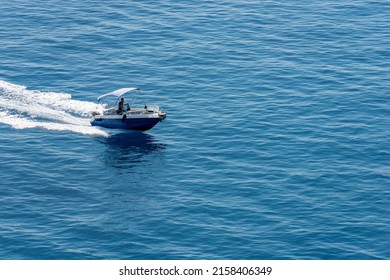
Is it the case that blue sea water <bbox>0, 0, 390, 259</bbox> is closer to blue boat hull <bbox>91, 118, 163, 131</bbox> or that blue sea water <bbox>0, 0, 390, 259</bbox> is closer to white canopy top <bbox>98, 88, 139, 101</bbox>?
blue boat hull <bbox>91, 118, 163, 131</bbox>

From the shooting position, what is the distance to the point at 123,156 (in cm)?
10881

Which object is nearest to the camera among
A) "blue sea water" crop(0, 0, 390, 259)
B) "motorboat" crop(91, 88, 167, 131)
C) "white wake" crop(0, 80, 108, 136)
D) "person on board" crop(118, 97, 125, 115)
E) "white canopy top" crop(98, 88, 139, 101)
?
"blue sea water" crop(0, 0, 390, 259)

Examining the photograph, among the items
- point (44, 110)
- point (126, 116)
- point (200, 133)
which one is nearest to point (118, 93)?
point (126, 116)

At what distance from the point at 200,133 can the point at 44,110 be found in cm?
2197

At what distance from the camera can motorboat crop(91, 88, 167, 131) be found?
113812 millimetres

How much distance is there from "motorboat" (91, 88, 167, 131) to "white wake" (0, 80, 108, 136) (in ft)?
5.53

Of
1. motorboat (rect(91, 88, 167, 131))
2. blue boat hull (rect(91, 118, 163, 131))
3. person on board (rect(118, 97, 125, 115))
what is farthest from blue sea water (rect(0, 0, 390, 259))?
person on board (rect(118, 97, 125, 115))

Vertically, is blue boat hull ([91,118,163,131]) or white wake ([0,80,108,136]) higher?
white wake ([0,80,108,136])

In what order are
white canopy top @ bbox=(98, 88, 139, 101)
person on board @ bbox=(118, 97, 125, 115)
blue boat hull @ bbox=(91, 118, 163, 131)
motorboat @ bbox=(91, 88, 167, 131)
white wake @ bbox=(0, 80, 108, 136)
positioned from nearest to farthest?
white canopy top @ bbox=(98, 88, 139, 101)
motorboat @ bbox=(91, 88, 167, 131)
blue boat hull @ bbox=(91, 118, 163, 131)
person on board @ bbox=(118, 97, 125, 115)
white wake @ bbox=(0, 80, 108, 136)

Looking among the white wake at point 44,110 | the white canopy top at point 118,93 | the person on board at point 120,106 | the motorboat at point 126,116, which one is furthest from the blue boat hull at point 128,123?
the white canopy top at point 118,93

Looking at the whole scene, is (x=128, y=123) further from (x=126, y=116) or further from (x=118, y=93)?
(x=118, y=93)

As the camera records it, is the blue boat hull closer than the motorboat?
No

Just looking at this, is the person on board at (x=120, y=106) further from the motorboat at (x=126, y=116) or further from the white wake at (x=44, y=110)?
the white wake at (x=44, y=110)

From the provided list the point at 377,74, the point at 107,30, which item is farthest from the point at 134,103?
the point at 377,74
